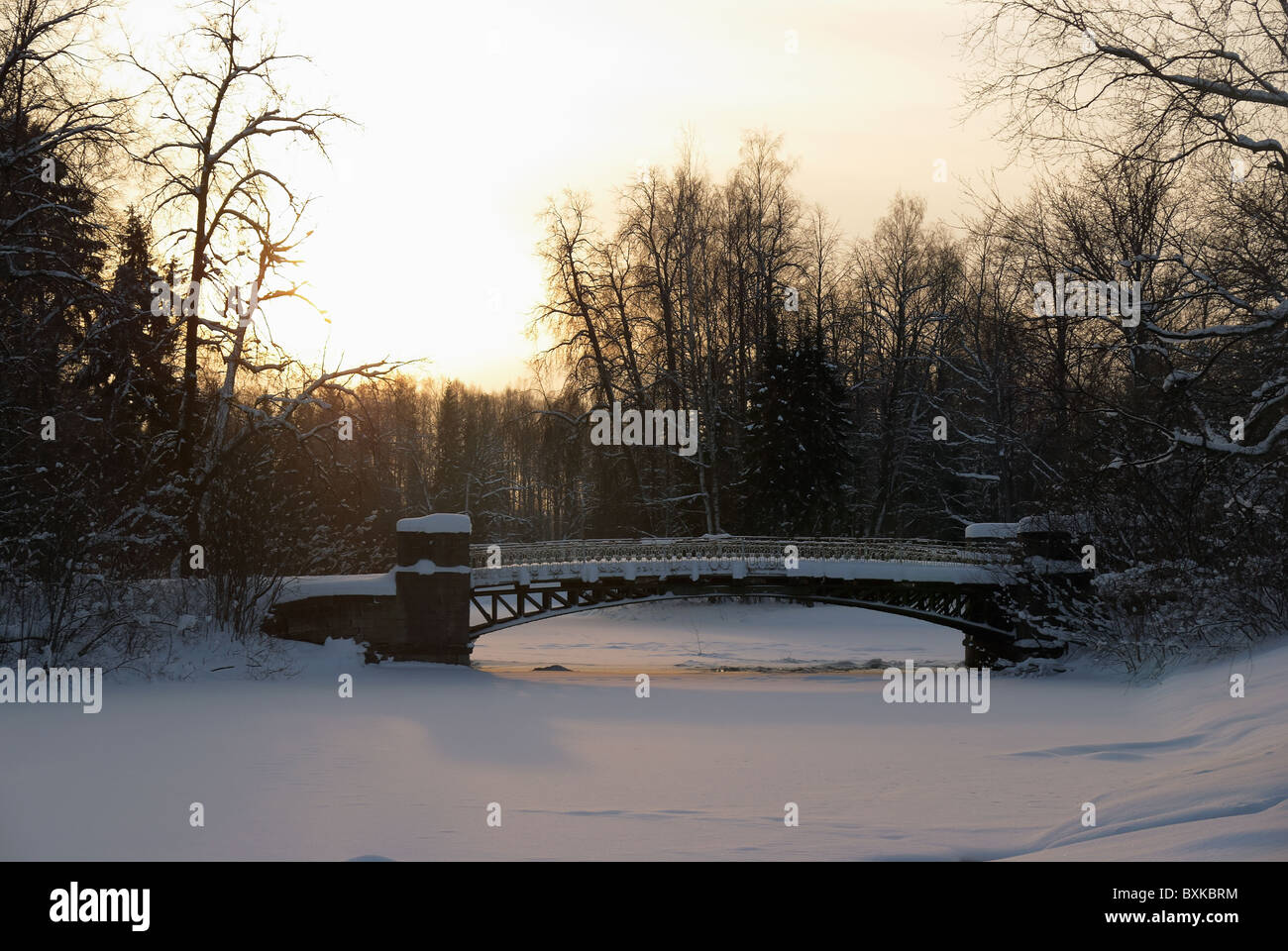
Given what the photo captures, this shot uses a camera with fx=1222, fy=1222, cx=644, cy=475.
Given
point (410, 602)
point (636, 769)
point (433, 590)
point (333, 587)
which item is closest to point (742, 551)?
point (433, 590)

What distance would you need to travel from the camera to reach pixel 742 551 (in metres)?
32.1

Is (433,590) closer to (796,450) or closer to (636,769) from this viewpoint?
(636,769)

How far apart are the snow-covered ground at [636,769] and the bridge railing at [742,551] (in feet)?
13.2

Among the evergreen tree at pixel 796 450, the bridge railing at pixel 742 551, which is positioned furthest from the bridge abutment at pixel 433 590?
the evergreen tree at pixel 796 450

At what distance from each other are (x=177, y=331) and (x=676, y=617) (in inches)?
989

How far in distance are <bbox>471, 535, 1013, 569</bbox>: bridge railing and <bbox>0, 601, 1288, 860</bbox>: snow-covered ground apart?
13.2ft

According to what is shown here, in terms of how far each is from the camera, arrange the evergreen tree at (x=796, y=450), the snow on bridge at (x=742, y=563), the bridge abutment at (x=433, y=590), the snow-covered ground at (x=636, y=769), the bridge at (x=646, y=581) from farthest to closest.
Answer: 1. the evergreen tree at (x=796, y=450)
2. the snow on bridge at (x=742, y=563)
3. the bridge abutment at (x=433, y=590)
4. the bridge at (x=646, y=581)
5. the snow-covered ground at (x=636, y=769)

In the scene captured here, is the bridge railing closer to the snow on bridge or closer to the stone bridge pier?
the snow on bridge

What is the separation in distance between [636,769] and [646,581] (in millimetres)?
15300

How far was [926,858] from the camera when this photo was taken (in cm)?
991

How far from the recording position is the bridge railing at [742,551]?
31.1 m

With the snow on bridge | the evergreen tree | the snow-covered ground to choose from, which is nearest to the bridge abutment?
the snow on bridge

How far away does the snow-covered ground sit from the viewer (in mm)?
10453

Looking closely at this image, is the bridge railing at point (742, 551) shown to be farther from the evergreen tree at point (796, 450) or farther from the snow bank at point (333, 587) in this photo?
the evergreen tree at point (796, 450)
